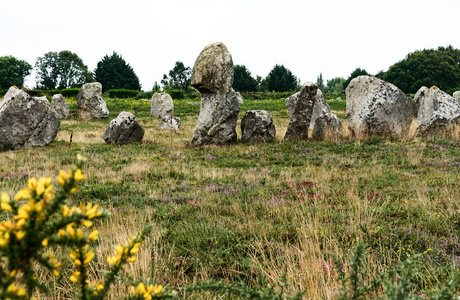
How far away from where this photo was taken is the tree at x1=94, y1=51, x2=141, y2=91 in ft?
257

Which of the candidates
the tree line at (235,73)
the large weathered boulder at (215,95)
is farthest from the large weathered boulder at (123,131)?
the tree line at (235,73)

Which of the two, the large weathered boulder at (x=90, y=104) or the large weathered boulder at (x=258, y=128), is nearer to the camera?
the large weathered boulder at (x=258, y=128)

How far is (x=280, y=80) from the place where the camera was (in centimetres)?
7644

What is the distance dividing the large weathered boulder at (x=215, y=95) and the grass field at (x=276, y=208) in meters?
1.66

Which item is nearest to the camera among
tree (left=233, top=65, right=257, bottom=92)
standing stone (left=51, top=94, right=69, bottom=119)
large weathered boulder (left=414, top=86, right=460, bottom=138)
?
large weathered boulder (left=414, top=86, right=460, bottom=138)

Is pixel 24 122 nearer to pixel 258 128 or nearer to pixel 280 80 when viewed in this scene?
pixel 258 128

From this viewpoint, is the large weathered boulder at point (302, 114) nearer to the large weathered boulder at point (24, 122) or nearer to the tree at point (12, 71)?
the large weathered boulder at point (24, 122)

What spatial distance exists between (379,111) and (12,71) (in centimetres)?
10169

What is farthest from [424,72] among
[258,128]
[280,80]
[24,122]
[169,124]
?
[24,122]

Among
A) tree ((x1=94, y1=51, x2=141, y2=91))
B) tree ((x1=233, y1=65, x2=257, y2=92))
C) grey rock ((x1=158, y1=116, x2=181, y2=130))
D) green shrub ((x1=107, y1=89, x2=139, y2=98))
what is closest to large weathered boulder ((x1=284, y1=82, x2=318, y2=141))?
grey rock ((x1=158, y1=116, x2=181, y2=130))

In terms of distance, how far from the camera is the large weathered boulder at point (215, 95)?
14173mm

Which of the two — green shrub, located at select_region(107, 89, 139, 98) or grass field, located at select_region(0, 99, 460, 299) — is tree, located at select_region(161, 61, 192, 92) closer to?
green shrub, located at select_region(107, 89, 139, 98)

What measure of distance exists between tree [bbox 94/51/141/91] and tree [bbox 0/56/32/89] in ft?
82.1

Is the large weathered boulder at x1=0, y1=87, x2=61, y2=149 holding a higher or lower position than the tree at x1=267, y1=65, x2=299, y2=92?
lower
